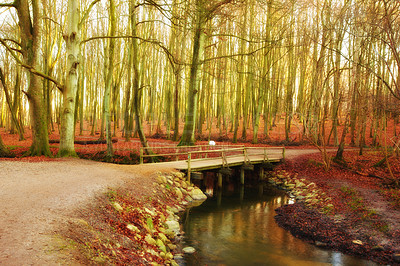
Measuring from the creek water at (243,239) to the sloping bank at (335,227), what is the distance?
374 mm

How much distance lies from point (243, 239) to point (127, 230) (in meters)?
3.68

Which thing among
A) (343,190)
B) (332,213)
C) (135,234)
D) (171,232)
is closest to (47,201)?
(135,234)

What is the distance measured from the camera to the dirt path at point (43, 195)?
3738 millimetres

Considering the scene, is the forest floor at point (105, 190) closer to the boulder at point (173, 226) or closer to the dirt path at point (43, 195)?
the dirt path at point (43, 195)

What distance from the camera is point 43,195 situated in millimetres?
6188

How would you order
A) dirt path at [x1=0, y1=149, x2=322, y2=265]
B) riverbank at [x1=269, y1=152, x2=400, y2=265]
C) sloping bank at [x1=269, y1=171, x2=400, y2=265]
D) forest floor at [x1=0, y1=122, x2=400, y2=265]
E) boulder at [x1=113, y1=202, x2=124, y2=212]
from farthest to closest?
riverbank at [x1=269, y1=152, x2=400, y2=265] < sloping bank at [x1=269, y1=171, x2=400, y2=265] < boulder at [x1=113, y1=202, x2=124, y2=212] < forest floor at [x1=0, y1=122, x2=400, y2=265] < dirt path at [x1=0, y1=149, x2=322, y2=265]

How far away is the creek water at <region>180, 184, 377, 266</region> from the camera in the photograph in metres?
6.73

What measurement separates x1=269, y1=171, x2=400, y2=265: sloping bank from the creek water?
14.7 inches

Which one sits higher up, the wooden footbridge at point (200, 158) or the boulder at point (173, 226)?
the wooden footbridge at point (200, 158)

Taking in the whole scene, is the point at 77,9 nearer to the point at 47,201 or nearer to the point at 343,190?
the point at 47,201

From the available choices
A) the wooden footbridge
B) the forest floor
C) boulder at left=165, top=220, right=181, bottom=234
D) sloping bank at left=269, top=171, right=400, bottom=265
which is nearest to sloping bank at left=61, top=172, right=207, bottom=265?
boulder at left=165, top=220, right=181, bottom=234

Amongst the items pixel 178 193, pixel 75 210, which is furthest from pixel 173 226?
pixel 75 210

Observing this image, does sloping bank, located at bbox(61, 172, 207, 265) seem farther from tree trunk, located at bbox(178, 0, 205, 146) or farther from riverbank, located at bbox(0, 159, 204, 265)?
tree trunk, located at bbox(178, 0, 205, 146)

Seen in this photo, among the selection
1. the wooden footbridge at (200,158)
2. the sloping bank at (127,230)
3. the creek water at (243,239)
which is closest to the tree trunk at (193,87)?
the wooden footbridge at (200,158)
